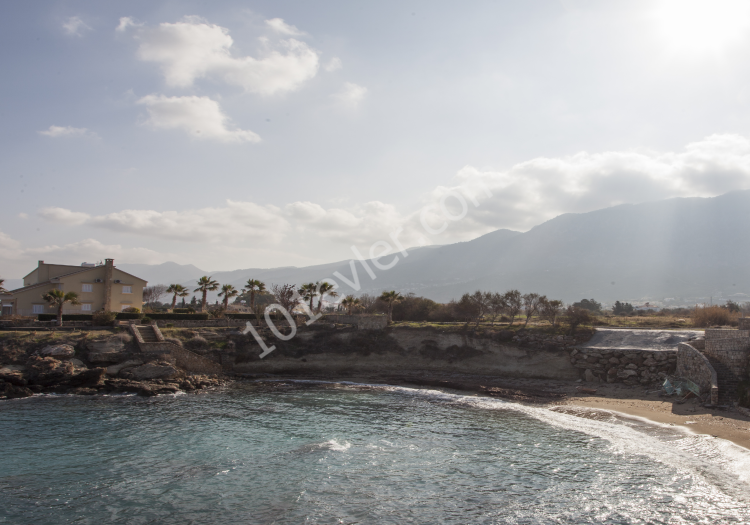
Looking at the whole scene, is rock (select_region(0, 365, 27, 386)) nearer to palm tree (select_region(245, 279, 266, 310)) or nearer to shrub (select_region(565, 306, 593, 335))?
palm tree (select_region(245, 279, 266, 310))

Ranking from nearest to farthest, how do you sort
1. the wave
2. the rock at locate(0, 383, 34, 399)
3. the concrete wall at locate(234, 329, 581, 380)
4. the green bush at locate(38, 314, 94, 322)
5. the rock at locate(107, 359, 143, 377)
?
the wave → the rock at locate(0, 383, 34, 399) → the rock at locate(107, 359, 143, 377) → the concrete wall at locate(234, 329, 581, 380) → the green bush at locate(38, 314, 94, 322)

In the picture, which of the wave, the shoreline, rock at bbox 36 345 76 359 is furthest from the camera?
rock at bbox 36 345 76 359

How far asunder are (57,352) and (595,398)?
47.2 m

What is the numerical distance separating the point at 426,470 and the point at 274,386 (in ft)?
80.4

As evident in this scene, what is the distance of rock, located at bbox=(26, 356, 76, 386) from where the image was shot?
3656 centimetres

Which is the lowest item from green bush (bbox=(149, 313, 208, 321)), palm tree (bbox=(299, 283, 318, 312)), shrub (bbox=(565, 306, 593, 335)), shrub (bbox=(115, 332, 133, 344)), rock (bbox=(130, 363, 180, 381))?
Answer: rock (bbox=(130, 363, 180, 381))

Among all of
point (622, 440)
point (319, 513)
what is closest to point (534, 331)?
point (622, 440)

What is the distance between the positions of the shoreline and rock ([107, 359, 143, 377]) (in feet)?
37.7

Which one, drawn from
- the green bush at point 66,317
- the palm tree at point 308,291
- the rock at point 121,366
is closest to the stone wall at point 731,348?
the palm tree at point 308,291

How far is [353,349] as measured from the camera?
170 feet

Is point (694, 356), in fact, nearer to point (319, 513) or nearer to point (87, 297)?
point (319, 513)

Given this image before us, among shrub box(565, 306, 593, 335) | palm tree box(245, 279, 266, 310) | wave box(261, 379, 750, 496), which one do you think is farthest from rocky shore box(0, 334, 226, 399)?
shrub box(565, 306, 593, 335)

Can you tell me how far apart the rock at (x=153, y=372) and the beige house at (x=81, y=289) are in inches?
919

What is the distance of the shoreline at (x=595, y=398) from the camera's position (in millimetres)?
25328
